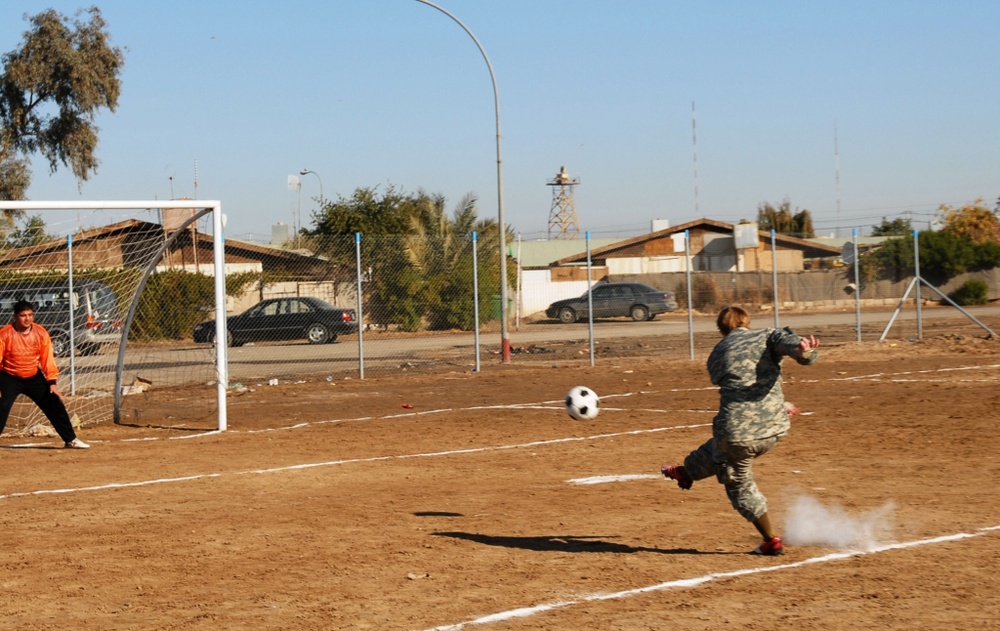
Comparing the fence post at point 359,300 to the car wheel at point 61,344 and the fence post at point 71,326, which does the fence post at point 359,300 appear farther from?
the car wheel at point 61,344

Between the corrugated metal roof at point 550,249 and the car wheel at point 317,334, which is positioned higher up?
the corrugated metal roof at point 550,249

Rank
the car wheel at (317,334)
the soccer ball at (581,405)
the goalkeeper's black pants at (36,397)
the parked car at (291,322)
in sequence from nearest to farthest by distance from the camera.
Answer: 1. the soccer ball at (581,405)
2. the goalkeeper's black pants at (36,397)
3. the parked car at (291,322)
4. the car wheel at (317,334)

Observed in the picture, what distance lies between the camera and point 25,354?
41.0ft

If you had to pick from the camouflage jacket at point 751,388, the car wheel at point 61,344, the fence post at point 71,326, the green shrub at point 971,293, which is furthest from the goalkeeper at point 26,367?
the green shrub at point 971,293

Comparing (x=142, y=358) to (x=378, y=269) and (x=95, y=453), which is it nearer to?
(x=378, y=269)

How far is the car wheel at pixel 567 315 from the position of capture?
118ft

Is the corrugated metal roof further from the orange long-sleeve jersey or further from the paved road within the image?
the orange long-sleeve jersey

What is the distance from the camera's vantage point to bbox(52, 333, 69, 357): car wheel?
18.8m

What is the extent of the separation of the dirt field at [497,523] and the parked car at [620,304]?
63.4 feet

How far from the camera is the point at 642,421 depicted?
14297 mm

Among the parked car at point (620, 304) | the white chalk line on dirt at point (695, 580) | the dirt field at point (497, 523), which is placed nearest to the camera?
the white chalk line on dirt at point (695, 580)

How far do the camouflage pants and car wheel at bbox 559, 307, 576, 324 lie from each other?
2855cm

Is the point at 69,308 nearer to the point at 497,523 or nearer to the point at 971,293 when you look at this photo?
the point at 497,523

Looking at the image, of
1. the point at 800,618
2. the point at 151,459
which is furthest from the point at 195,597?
the point at 151,459
